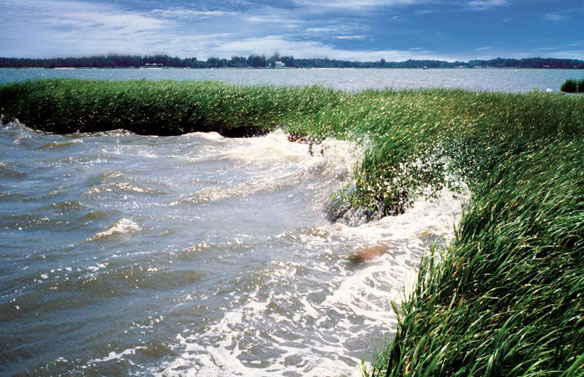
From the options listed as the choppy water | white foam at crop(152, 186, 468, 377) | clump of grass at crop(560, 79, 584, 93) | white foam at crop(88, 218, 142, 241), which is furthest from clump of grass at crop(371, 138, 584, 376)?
clump of grass at crop(560, 79, 584, 93)

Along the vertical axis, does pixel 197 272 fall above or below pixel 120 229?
below

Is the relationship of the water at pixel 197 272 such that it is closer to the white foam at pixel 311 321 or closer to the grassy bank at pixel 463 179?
the white foam at pixel 311 321

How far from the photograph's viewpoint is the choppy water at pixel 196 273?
5484 mm

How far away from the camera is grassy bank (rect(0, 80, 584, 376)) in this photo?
12.8 feet

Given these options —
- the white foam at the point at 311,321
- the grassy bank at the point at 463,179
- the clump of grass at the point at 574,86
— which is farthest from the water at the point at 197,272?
the clump of grass at the point at 574,86

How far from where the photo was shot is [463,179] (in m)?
9.75

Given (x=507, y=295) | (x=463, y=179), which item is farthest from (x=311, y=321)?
(x=463, y=179)

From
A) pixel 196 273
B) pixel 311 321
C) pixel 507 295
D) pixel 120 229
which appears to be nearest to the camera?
pixel 507 295

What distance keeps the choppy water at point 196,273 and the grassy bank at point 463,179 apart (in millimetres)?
982

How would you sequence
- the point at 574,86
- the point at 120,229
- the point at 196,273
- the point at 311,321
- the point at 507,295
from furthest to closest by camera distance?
1. the point at 574,86
2. the point at 120,229
3. the point at 196,273
4. the point at 311,321
5. the point at 507,295

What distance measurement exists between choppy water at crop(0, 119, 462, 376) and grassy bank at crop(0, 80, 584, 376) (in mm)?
982

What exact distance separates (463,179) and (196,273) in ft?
19.9

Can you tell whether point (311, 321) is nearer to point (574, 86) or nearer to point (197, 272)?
point (197, 272)

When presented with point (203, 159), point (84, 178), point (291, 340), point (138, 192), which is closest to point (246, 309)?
point (291, 340)
